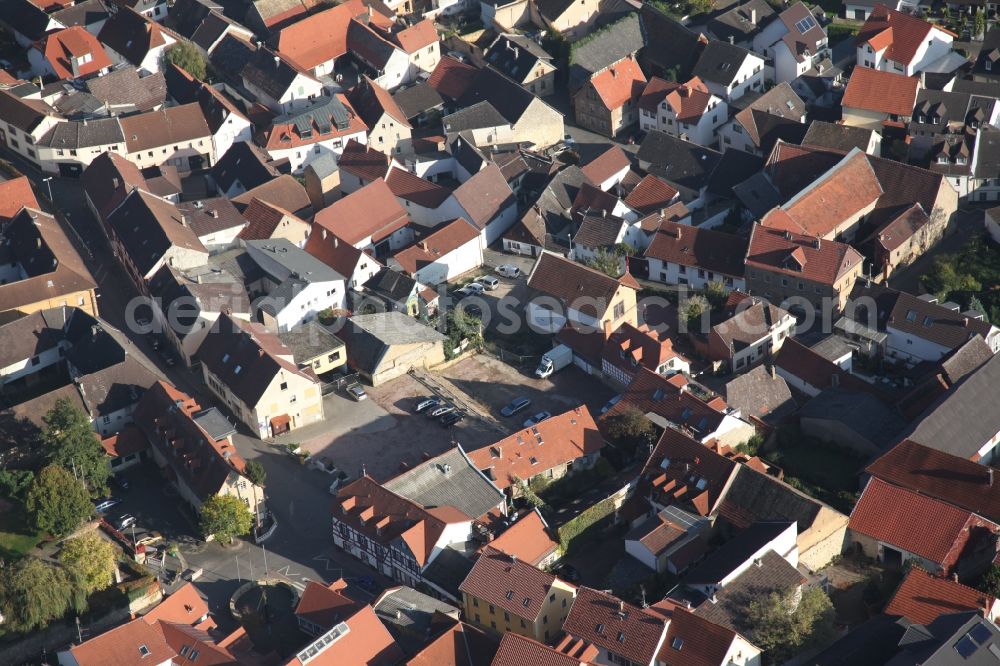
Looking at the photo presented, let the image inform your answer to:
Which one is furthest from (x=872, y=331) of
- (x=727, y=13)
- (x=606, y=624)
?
(x=727, y=13)

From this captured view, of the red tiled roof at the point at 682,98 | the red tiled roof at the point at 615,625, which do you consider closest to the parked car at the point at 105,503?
the red tiled roof at the point at 615,625

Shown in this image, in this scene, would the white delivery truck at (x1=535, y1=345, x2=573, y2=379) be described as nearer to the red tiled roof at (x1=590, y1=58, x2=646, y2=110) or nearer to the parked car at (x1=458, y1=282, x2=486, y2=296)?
the parked car at (x1=458, y1=282, x2=486, y2=296)

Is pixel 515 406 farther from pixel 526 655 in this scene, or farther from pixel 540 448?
pixel 526 655

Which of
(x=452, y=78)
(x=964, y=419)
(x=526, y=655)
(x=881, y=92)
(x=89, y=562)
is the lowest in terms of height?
(x=452, y=78)

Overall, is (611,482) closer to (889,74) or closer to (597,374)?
(597,374)

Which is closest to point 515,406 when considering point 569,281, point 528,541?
point 569,281

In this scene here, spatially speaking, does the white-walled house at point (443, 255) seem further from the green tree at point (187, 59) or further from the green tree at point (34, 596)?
the green tree at point (34, 596)
